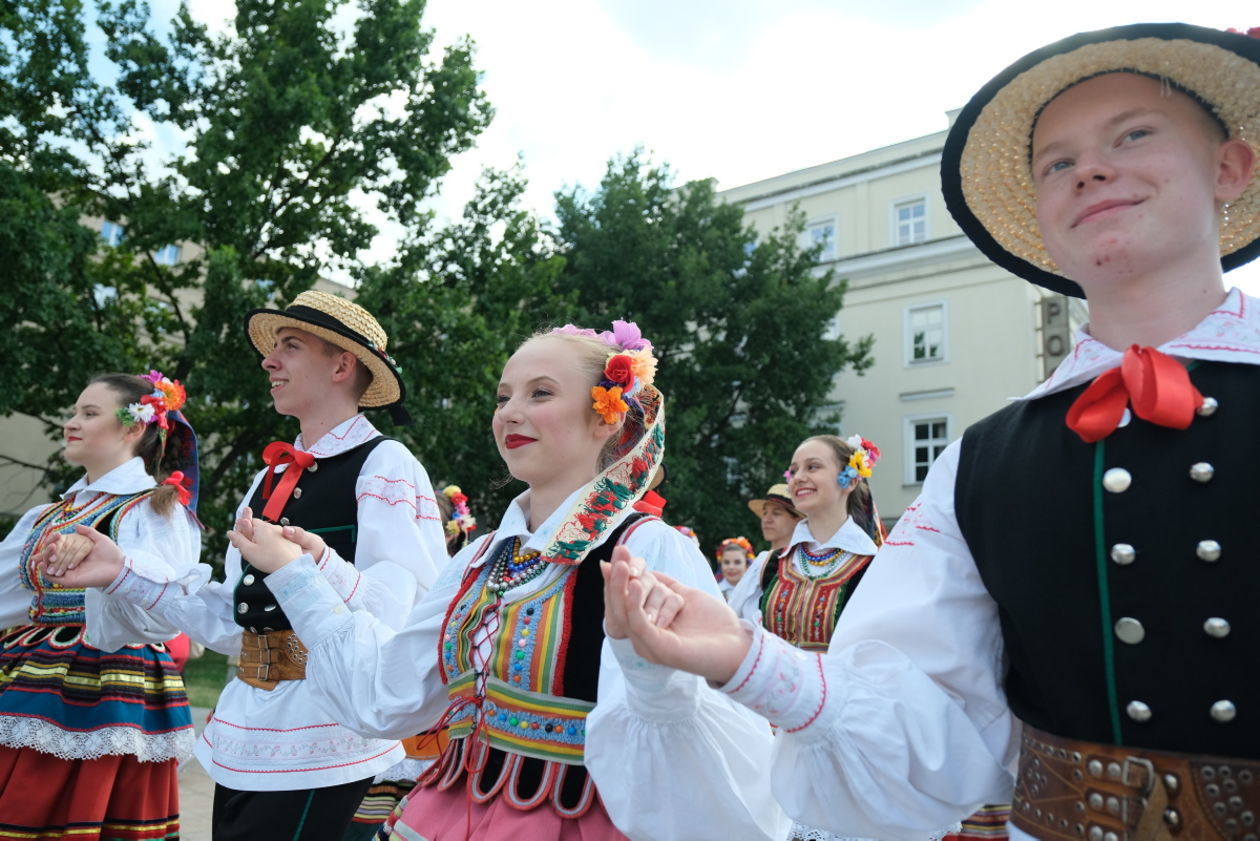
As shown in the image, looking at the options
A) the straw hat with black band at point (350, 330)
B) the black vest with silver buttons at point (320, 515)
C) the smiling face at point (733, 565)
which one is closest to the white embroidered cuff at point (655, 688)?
the black vest with silver buttons at point (320, 515)

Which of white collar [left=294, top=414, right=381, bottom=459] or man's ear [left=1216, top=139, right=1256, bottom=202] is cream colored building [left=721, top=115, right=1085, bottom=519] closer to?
white collar [left=294, top=414, right=381, bottom=459]

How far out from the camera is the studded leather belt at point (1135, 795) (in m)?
1.27

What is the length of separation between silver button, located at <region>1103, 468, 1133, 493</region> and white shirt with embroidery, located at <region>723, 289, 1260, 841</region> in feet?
0.79

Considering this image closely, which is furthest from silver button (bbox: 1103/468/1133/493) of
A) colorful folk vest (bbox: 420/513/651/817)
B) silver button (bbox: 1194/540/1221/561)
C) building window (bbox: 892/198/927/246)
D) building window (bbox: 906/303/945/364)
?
building window (bbox: 892/198/927/246)

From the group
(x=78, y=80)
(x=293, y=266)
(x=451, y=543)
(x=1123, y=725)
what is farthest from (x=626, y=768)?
(x=78, y=80)

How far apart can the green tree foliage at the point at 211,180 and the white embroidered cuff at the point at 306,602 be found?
9.99 metres

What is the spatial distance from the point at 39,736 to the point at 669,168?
20.7 metres

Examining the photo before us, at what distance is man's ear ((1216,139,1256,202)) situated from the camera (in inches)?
67.2

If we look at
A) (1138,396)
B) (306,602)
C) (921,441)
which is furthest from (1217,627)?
(921,441)

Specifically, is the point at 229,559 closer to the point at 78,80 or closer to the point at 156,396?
the point at 156,396

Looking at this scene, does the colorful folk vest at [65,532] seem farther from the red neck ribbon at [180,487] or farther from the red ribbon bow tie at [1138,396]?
the red ribbon bow tie at [1138,396]

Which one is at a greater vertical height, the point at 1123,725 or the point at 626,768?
the point at 1123,725

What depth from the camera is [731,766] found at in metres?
1.78

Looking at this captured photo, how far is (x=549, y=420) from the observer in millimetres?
2389
